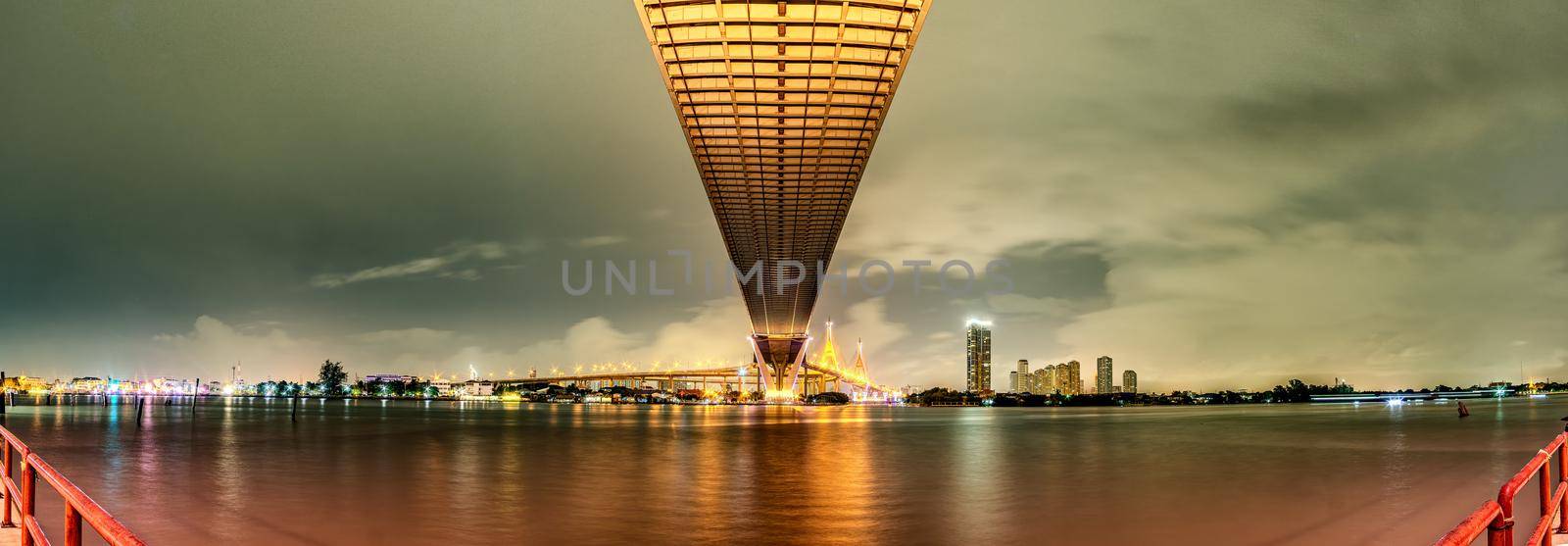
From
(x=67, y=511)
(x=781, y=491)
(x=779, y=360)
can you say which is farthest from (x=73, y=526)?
(x=779, y=360)

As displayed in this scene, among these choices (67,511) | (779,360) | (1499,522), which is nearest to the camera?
(1499,522)

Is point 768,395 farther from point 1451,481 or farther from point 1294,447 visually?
point 1451,481

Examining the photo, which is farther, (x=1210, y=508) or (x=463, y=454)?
(x=463, y=454)

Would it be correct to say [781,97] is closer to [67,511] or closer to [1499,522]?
[67,511]

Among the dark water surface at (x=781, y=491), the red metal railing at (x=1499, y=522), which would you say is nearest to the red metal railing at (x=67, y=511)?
the red metal railing at (x=1499, y=522)

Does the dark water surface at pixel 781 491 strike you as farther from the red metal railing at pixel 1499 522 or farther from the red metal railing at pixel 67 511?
the red metal railing at pixel 1499 522

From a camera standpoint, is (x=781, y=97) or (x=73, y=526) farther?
(x=781, y=97)

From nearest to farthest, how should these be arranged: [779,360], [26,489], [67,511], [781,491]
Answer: [67,511]
[26,489]
[781,491]
[779,360]

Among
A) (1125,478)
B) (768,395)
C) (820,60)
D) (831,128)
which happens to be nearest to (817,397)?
(768,395)
